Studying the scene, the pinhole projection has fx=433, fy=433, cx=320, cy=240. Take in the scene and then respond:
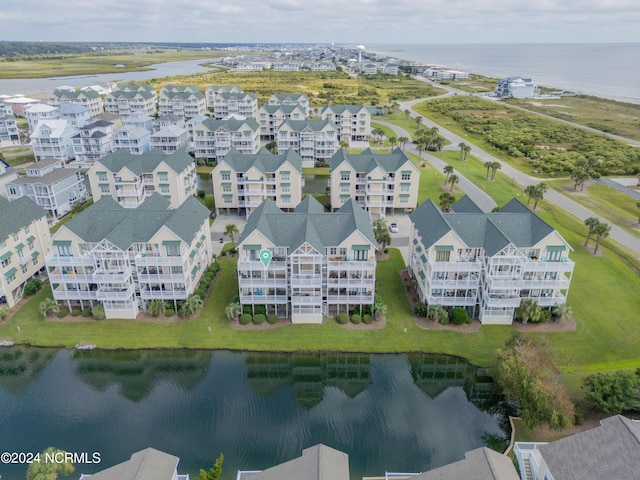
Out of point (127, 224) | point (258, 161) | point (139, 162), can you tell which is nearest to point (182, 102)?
point (139, 162)

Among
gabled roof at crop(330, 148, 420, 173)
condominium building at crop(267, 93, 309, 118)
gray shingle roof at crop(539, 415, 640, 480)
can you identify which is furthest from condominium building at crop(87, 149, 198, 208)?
condominium building at crop(267, 93, 309, 118)

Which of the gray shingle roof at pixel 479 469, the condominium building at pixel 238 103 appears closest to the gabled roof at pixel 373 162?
the gray shingle roof at pixel 479 469

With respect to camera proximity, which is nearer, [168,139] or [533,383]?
[533,383]

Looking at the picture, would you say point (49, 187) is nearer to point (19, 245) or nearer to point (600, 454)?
point (19, 245)

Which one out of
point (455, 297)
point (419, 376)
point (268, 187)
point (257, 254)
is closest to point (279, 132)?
point (268, 187)

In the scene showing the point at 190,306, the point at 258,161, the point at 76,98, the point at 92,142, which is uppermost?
the point at 76,98
